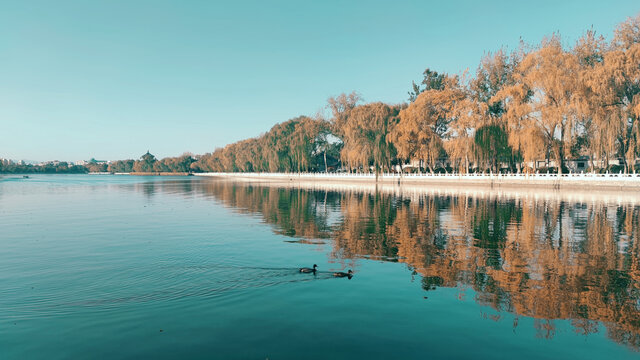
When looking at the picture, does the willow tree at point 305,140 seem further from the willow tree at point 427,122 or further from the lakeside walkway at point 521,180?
the willow tree at point 427,122

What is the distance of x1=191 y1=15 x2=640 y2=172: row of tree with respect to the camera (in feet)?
140

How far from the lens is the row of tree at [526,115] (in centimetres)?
4262

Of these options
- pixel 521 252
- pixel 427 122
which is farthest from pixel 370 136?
pixel 521 252

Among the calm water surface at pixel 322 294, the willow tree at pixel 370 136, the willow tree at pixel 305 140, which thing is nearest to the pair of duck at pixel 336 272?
the calm water surface at pixel 322 294

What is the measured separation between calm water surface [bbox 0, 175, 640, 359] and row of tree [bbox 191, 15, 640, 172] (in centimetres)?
3203

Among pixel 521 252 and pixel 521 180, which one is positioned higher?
pixel 521 180

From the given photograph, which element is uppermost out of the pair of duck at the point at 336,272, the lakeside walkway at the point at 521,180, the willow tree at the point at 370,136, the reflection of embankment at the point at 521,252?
the willow tree at the point at 370,136

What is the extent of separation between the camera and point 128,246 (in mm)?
15102

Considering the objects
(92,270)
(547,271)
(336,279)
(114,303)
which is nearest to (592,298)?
(547,271)

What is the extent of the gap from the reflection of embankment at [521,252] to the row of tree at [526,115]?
22109 mm

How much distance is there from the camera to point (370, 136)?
7706 cm

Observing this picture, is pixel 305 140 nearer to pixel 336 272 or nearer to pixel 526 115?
pixel 526 115

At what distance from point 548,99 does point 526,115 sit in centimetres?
345

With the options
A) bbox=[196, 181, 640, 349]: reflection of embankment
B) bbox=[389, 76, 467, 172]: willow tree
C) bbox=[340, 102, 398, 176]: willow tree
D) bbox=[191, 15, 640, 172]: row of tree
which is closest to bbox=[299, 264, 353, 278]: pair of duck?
bbox=[196, 181, 640, 349]: reflection of embankment
